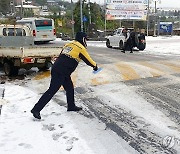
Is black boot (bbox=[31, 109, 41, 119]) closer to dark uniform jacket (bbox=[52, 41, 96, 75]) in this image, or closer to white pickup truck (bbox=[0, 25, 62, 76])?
dark uniform jacket (bbox=[52, 41, 96, 75])

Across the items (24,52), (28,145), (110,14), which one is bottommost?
(28,145)

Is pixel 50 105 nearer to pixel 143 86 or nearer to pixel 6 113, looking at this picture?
pixel 6 113

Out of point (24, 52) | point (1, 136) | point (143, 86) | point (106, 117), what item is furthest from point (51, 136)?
point (24, 52)

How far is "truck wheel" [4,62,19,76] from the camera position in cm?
1140

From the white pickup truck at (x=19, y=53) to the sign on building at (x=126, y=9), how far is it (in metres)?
24.3

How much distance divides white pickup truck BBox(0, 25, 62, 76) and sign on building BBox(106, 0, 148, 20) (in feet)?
79.6

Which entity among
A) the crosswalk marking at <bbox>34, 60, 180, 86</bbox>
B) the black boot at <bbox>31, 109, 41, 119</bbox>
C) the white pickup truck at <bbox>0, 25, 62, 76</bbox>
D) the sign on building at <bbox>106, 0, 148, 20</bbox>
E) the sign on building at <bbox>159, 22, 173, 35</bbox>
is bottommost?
the black boot at <bbox>31, 109, 41, 119</bbox>

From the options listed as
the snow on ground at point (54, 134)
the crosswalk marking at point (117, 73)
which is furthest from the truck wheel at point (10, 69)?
the snow on ground at point (54, 134)

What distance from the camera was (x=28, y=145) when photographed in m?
4.87

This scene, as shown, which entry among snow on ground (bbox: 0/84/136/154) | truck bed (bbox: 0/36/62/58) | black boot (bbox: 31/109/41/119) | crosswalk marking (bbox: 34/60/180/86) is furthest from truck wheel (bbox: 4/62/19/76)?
black boot (bbox: 31/109/41/119)

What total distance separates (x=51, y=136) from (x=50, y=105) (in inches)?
75.7

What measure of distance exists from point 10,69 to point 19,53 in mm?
930

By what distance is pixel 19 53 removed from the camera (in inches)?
424

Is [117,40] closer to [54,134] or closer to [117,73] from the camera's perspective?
[117,73]
